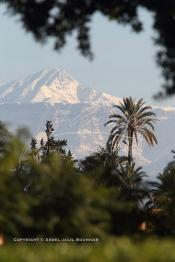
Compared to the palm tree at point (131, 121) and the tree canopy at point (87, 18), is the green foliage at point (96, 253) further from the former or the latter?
the palm tree at point (131, 121)

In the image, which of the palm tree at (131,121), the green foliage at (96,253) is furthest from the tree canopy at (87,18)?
the palm tree at (131,121)

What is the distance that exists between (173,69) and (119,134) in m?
59.5

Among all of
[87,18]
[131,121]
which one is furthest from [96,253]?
[131,121]

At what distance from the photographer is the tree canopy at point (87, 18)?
10.7m

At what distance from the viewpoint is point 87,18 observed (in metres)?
11.2

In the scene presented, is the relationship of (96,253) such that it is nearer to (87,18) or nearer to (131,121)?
(87,18)

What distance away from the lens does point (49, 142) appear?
259ft

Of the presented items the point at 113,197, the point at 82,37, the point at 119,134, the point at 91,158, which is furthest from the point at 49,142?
the point at 113,197

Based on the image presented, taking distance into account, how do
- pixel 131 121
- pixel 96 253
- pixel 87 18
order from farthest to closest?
1. pixel 131 121
2. pixel 87 18
3. pixel 96 253

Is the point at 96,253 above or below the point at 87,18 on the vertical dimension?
below

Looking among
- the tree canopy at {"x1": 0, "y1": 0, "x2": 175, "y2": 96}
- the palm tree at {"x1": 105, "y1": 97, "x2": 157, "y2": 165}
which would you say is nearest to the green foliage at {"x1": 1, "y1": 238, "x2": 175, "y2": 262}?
the tree canopy at {"x1": 0, "y1": 0, "x2": 175, "y2": 96}

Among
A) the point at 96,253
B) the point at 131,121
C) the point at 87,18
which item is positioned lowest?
the point at 96,253

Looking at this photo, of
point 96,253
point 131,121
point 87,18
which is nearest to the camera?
point 96,253

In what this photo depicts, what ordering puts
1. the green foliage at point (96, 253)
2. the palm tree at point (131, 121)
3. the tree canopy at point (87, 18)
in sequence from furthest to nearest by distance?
the palm tree at point (131, 121), the tree canopy at point (87, 18), the green foliage at point (96, 253)
